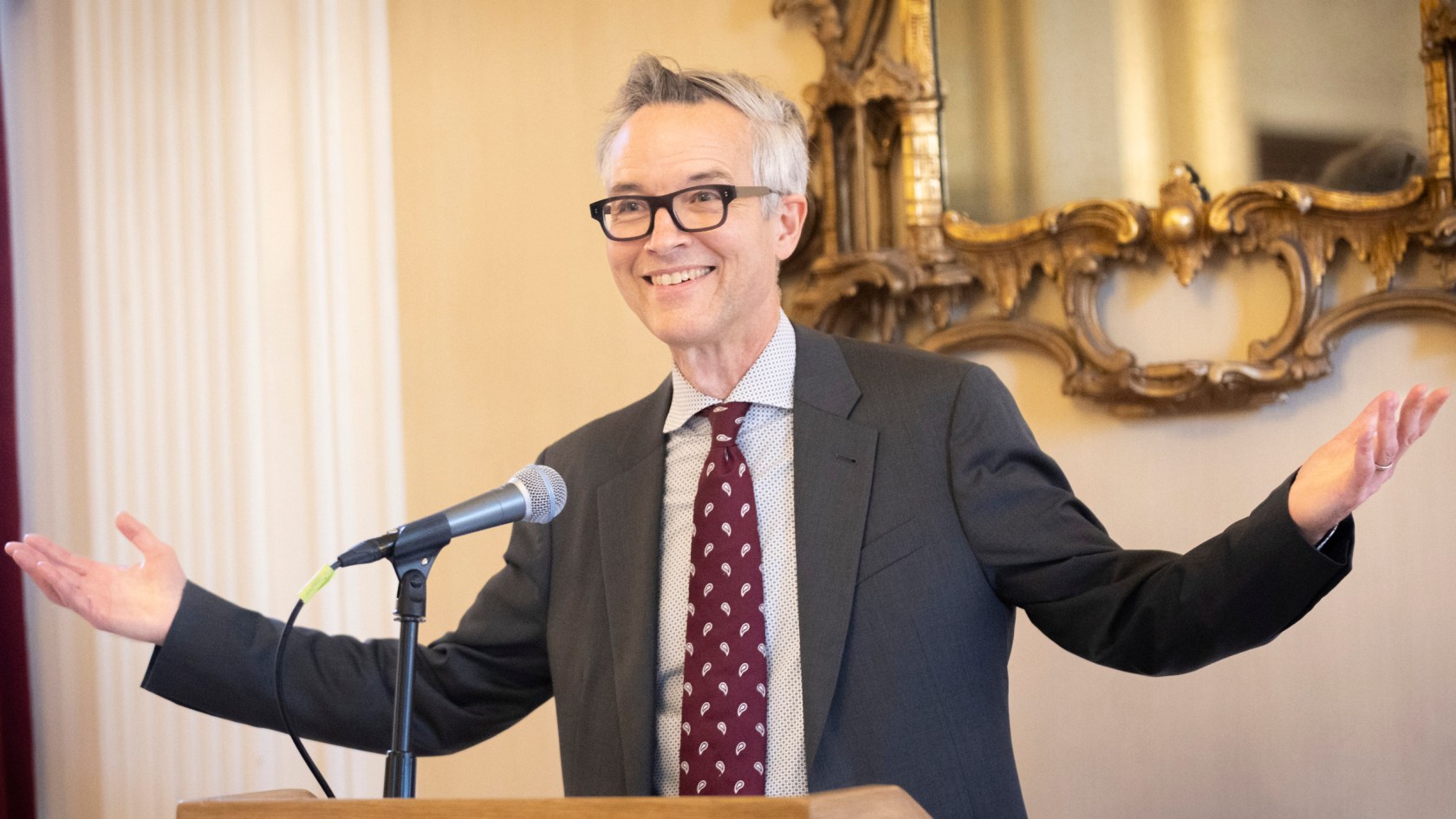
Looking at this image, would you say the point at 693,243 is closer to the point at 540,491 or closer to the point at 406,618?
the point at 540,491

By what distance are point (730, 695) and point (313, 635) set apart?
64 cm

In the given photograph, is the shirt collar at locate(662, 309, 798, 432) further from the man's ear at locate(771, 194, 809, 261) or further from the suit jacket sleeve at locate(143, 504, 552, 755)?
the suit jacket sleeve at locate(143, 504, 552, 755)

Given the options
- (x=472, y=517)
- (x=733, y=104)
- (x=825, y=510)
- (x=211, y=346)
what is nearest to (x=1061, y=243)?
(x=733, y=104)

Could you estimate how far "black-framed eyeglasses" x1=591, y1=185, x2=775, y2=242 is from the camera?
2.07 metres

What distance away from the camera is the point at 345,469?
336 cm

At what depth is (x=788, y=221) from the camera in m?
2.23

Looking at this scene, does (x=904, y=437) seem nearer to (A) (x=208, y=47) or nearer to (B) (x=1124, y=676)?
(B) (x=1124, y=676)

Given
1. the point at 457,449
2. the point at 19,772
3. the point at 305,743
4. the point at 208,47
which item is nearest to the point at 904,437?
the point at 457,449

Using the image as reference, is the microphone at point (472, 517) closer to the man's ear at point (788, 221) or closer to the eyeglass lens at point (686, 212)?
the eyeglass lens at point (686, 212)

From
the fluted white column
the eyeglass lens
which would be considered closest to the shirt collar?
the eyeglass lens

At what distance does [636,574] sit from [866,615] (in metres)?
0.34

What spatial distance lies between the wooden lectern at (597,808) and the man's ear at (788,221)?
1.13m

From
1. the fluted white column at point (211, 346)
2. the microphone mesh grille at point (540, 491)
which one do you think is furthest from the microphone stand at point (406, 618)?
the fluted white column at point (211, 346)

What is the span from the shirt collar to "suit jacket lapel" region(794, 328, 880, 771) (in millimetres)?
22
